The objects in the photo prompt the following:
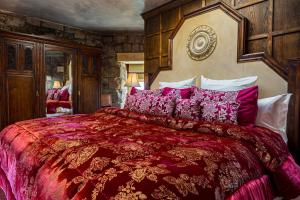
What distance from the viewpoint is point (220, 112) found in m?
1.78

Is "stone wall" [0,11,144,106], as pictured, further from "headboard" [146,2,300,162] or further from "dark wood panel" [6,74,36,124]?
"headboard" [146,2,300,162]

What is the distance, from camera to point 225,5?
95.0 inches

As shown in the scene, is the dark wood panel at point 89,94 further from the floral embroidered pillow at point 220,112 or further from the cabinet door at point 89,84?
the floral embroidered pillow at point 220,112

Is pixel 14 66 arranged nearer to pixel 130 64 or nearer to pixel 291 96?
pixel 130 64

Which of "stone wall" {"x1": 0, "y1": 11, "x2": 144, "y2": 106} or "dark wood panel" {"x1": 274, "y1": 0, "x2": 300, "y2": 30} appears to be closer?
"dark wood panel" {"x1": 274, "y1": 0, "x2": 300, "y2": 30}

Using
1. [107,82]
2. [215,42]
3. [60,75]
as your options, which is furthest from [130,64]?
[215,42]

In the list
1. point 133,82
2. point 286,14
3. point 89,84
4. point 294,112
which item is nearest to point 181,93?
point 294,112

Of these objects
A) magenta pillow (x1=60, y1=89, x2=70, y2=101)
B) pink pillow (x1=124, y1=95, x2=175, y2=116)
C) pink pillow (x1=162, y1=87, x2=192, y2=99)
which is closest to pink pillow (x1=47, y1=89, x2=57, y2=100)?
magenta pillow (x1=60, y1=89, x2=70, y2=101)

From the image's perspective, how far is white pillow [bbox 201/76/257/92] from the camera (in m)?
2.11

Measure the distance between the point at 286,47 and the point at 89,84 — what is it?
3.46 m

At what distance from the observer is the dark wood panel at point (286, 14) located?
1.93 m

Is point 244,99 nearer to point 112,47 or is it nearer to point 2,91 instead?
point 2,91

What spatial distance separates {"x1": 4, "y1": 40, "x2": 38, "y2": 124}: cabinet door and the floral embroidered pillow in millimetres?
2925

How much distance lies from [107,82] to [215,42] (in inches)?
118
